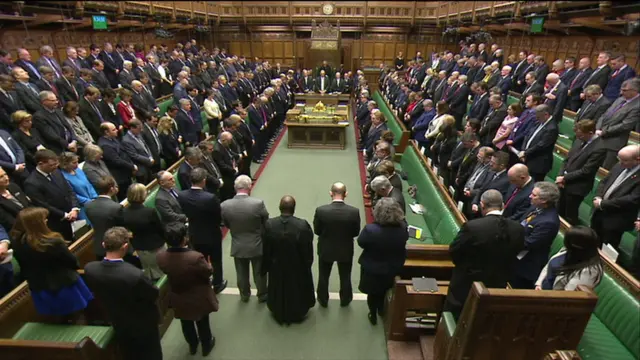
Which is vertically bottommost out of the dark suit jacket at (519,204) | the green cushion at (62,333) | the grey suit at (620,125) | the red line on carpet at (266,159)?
the red line on carpet at (266,159)

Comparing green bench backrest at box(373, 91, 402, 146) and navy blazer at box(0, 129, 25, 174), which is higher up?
navy blazer at box(0, 129, 25, 174)

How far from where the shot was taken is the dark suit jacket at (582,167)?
11.5 ft

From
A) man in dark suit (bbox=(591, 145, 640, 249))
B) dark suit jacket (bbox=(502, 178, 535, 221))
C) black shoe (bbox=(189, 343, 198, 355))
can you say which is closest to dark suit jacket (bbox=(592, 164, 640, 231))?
man in dark suit (bbox=(591, 145, 640, 249))

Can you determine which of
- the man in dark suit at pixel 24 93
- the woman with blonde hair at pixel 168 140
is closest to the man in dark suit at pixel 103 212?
the woman with blonde hair at pixel 168 140

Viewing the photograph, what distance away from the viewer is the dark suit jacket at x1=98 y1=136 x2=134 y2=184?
13.9 feet

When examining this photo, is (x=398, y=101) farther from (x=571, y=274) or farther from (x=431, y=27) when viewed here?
(x=431, y=27)

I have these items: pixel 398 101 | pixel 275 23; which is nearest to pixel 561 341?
pixel 398 101

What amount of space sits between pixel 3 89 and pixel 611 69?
8.82m

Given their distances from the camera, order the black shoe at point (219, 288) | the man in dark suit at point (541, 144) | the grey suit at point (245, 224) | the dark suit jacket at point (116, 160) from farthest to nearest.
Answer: the dark suit jacket at point (116, 160) → the man in dark suit at point (541, 144) → the black shoe at point (219, 288) → the grey suit at point (245, 224)

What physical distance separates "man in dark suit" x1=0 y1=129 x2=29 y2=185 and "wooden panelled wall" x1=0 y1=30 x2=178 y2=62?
5.42 metres

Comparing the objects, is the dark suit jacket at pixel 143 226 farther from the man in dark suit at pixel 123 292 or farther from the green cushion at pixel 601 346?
the green cushion at pixel 601 346

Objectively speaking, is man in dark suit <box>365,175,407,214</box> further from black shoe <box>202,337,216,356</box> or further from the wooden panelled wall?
the wooden panelled wall

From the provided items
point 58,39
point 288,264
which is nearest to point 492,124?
point 288,264

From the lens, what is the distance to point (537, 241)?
261 centimetres
